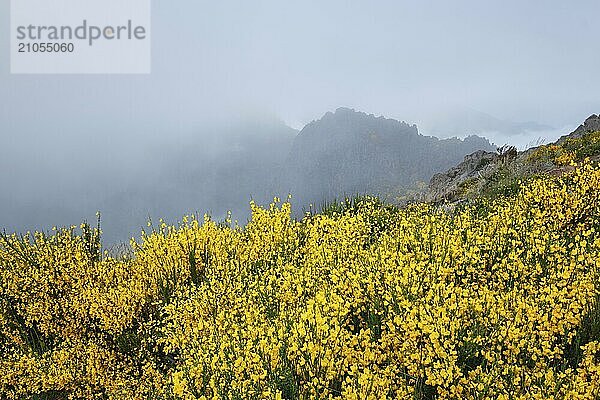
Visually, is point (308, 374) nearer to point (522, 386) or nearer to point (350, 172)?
point (522, 386)

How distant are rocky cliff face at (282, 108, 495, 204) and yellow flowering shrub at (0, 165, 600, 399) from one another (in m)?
91.8

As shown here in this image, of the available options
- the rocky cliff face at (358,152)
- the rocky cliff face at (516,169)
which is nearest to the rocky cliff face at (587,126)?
the rocky cliff face at (516,169)

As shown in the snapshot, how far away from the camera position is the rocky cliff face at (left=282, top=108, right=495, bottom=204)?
367 feet

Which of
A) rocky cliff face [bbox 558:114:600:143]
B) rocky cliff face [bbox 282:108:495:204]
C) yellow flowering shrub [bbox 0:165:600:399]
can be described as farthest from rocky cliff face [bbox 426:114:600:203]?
rocky cliff face [bbox 282:108:495:204]

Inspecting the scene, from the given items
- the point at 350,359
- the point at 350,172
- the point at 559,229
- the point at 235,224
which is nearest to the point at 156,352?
the point at 235,224

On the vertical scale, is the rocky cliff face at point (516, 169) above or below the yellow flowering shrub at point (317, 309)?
above

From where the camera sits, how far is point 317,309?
376 centimetres

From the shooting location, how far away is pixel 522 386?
10.5 feet

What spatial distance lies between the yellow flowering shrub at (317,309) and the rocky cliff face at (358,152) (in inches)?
3616

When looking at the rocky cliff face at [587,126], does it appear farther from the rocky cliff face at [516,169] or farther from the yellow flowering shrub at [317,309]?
the yellow flowering shrub at [317,309]

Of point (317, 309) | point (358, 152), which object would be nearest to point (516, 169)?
point (317, 309)

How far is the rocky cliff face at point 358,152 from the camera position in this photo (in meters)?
112

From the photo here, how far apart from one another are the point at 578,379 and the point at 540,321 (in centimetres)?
54

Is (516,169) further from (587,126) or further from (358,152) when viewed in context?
(358,152)
